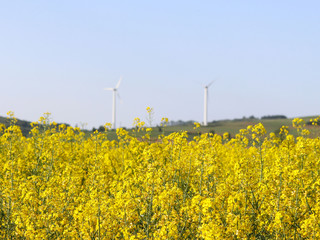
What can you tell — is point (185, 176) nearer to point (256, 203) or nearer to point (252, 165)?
point (252, 165)

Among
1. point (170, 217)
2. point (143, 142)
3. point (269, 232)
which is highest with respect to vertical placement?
point (143, 142)

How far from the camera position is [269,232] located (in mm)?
8336

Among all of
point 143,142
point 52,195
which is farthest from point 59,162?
point 52,195

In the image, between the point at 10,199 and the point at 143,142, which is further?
the point at 143,142

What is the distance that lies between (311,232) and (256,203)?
1531 millimetres

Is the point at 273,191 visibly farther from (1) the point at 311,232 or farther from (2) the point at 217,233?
(2) the point at 217,233

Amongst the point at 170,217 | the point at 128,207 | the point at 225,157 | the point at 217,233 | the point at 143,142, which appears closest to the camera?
the point at 217,233

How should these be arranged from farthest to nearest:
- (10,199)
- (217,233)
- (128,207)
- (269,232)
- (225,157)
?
(225,157) → (10,199) → (269,232) → (128,207) → (217,233)

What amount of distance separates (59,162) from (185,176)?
5060 millimetres

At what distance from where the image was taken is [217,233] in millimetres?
5965

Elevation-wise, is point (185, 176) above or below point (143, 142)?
below

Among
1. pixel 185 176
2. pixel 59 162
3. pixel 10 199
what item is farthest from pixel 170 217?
pixel 59 162

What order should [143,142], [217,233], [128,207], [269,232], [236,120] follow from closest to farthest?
1. [217,233]
2. [128,207]
3. [269,232]
4. [143,142]
5. [236,120]

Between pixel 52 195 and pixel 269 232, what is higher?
pixel 52 195
